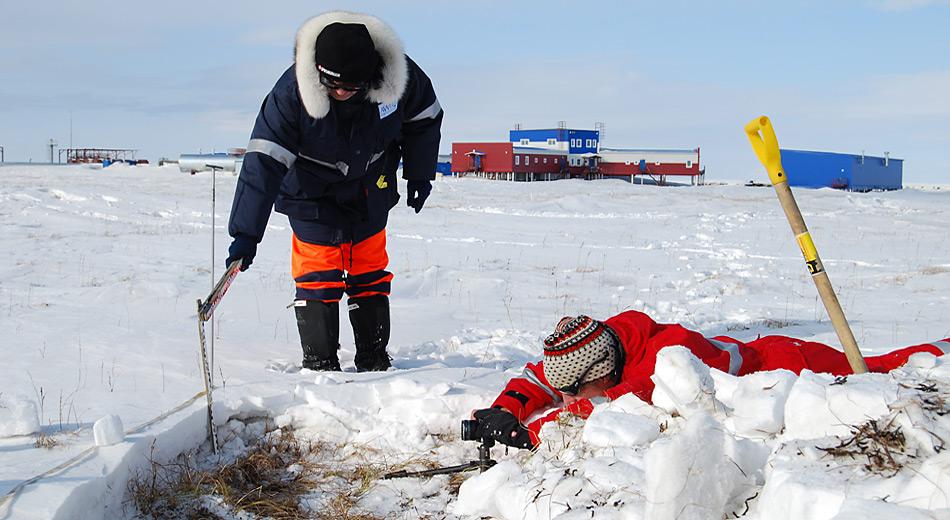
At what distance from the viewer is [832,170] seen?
4634 cm

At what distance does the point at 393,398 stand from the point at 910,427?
7.81 feet

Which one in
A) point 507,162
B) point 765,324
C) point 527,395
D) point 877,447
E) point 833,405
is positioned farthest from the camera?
point 507,162

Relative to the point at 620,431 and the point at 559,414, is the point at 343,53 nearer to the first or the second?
the point at 559,414

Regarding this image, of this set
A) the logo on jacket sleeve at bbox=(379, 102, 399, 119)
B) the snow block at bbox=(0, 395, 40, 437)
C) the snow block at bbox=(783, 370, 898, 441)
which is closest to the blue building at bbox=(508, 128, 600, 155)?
the logo on jacket sleeve at bbox=(379, 102, 399, 119)

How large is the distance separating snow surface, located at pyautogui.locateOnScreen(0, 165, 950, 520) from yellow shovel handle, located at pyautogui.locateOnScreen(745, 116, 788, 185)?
0.85 m

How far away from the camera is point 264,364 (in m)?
4.87

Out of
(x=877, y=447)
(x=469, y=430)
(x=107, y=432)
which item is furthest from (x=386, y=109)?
(x=877, y=447)

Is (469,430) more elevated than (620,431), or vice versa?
(620,431)

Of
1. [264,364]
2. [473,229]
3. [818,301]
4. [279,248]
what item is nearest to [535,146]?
[473,229]

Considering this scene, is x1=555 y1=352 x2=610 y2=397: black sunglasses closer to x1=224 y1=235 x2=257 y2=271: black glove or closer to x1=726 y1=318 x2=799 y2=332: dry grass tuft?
x1=224 y1=235 x2=257 y2=271: black glove

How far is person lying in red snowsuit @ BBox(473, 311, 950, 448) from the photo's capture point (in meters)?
3.37

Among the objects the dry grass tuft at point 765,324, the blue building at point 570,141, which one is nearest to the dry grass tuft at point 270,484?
the dry grass tuft at point 765,324

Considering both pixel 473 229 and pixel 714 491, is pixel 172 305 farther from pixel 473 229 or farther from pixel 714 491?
pixel 473 229

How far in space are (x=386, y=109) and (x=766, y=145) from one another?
2240mm
